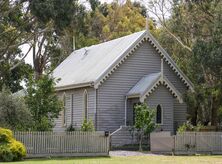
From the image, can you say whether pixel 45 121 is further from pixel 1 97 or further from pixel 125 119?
pixel 125 119

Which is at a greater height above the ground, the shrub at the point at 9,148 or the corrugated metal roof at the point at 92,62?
the corrugated metal roof at the point at 92,62

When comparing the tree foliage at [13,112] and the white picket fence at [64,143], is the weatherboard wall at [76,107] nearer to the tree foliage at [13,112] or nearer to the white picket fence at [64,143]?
the tree foliage at [13,112]

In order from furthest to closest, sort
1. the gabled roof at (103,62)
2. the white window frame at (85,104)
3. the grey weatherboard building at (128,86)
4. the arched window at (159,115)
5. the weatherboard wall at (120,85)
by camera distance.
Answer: the white window frame at (85,104) → the arched window at (159,115) → the weatherboard wall at (120,85) → the grey weatherboard building at (128,86) → the gabled roof at (103,62)

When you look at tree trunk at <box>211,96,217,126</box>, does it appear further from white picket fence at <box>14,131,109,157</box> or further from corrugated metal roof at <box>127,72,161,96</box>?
white picket fence at <box>14,131,109,157</box>

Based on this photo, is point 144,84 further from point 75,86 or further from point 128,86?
point 75,86

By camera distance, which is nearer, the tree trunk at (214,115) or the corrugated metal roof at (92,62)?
the corrugated metal roof at (92,62)

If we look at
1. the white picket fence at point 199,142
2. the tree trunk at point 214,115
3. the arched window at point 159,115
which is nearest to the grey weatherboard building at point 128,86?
the arched window at point 159,115

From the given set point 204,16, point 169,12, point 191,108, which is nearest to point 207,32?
point 204,16

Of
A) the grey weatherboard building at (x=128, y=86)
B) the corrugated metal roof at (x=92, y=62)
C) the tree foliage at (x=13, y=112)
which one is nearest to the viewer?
the tree foliage at (x=13, y=112)

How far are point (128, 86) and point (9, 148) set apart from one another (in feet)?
56.8

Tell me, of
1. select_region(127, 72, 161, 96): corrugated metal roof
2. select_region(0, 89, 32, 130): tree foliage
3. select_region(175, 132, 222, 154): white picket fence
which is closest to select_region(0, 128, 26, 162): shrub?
select_region(0, 89, 32, 130): tree foliage

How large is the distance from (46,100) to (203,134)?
1196 centimetres

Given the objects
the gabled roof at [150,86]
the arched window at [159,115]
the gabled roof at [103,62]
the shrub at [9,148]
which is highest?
the gabled roof at [103,62]

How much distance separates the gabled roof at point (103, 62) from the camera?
1759 inches
